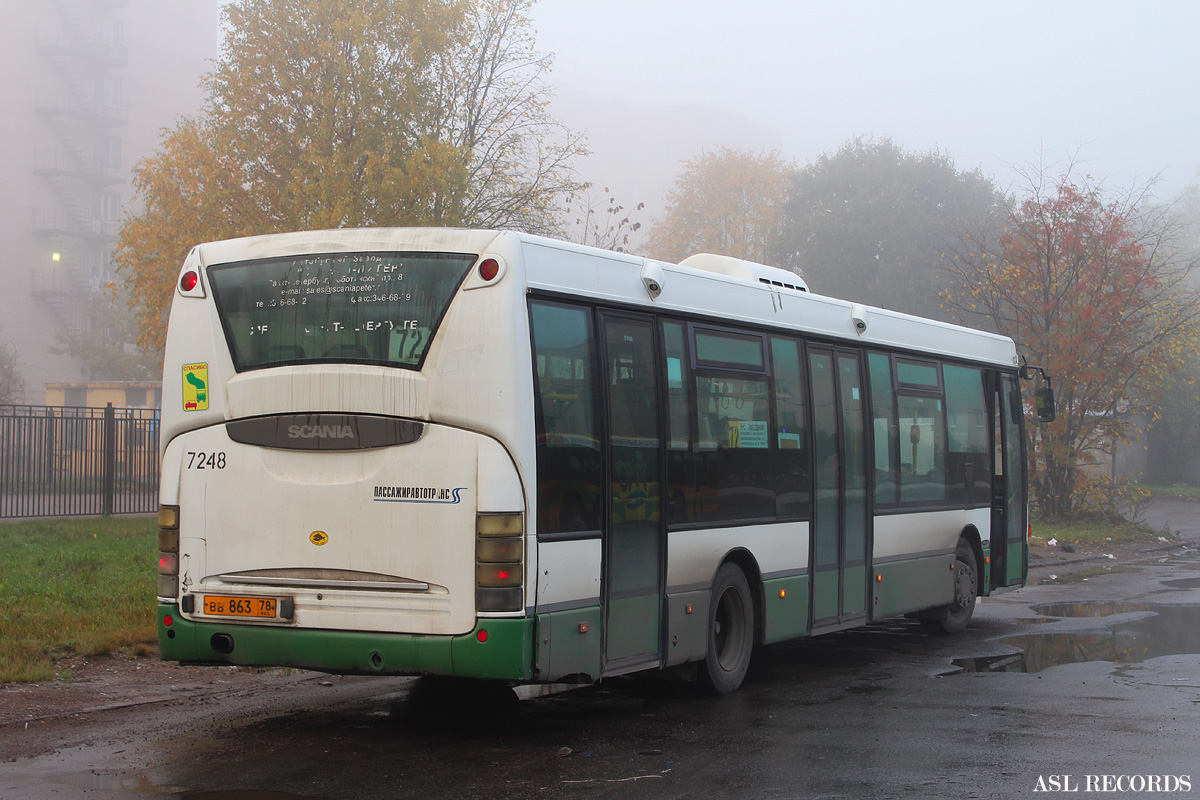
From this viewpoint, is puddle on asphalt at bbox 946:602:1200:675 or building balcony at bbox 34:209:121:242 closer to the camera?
puddle on asphalt at bbox 946:602:1200:675

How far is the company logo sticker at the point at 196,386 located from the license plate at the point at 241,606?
1.15 meters

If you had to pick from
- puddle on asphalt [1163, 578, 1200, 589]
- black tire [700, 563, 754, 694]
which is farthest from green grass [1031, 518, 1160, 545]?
black tire [700, 563, 754, 694]

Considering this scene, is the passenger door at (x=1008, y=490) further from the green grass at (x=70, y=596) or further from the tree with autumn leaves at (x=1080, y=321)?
the tree with autumn leaves at (x=1080, y=321)

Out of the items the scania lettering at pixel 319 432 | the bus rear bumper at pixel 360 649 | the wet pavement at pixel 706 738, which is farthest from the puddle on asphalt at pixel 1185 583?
the scania lettering at pixel 319 432

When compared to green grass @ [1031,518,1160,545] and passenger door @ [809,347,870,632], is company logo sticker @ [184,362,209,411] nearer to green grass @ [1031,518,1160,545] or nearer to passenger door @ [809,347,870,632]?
passenger door @ [809,347,870,632]

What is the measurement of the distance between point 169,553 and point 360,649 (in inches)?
58.7

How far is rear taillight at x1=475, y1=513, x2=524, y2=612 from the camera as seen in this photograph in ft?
A: 22.0

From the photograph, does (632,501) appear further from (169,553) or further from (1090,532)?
(1090,532)

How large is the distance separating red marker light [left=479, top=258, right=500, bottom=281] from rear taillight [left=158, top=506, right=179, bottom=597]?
2.41 meters

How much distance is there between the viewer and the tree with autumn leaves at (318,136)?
→ 19.2m

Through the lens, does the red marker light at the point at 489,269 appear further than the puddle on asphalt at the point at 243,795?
Yes

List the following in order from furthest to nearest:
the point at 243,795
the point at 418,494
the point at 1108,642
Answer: the point at 1108,642, the point at 418,494, the point at 243,795

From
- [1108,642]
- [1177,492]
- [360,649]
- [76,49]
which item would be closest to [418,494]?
[360,649]

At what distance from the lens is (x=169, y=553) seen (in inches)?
294
